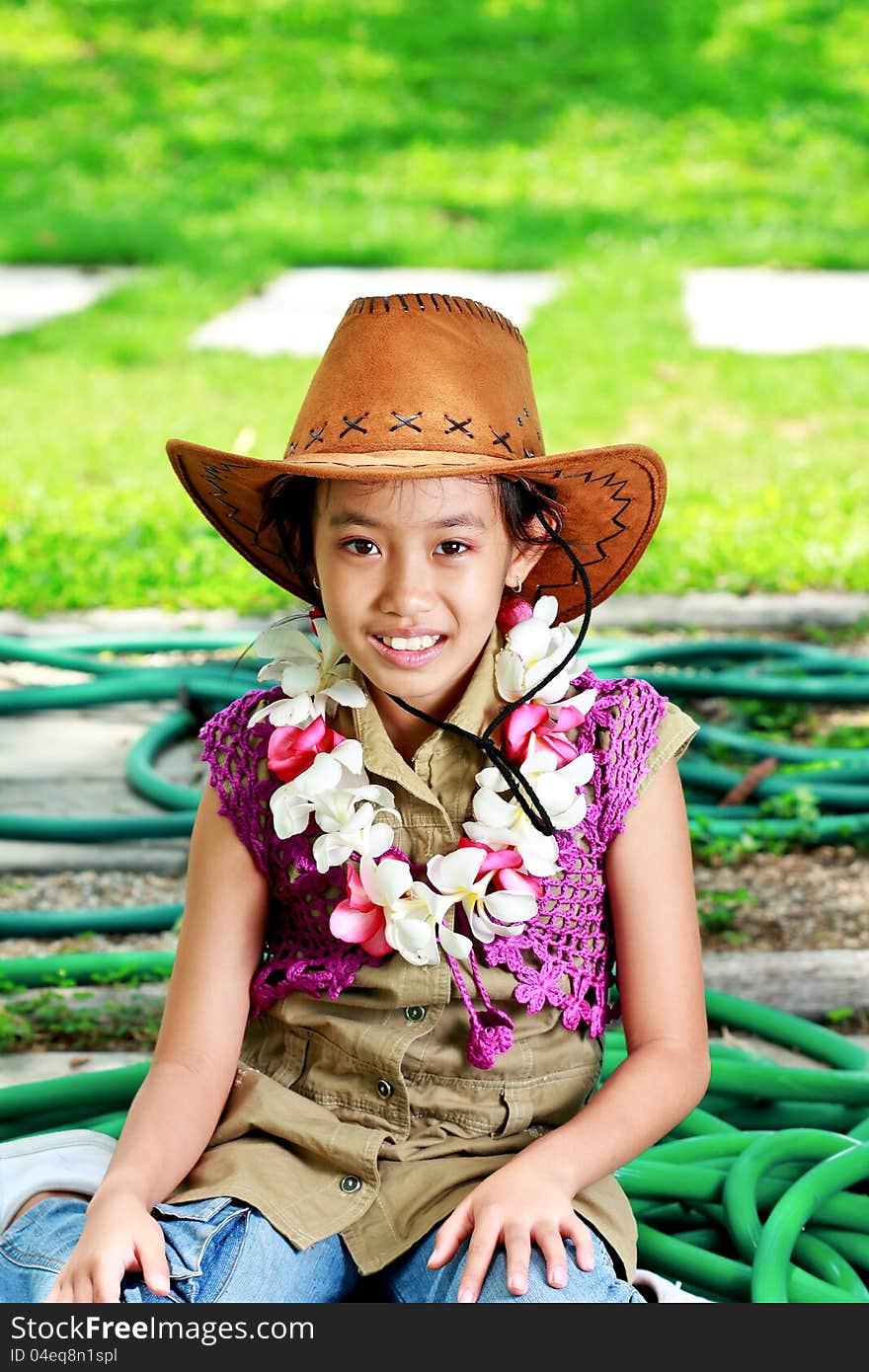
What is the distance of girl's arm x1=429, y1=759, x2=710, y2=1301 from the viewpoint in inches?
63.8

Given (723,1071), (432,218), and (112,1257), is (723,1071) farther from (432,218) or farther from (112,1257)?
(432,218)

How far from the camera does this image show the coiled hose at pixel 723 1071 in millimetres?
2006

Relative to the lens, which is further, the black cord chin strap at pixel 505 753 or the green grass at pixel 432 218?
the green grass at pixel 432 218

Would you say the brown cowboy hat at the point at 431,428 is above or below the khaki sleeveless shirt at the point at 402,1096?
above

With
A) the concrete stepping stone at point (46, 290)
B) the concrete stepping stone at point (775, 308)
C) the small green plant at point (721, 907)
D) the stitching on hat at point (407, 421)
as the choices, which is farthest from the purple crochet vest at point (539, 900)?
the concrete stepping stone at point (46, 290)

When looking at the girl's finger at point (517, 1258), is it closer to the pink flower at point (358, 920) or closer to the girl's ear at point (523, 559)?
the pink flower at point (358, 920)

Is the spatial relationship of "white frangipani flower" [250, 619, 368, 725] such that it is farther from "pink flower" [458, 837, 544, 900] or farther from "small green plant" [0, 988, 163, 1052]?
"small green plant" [0, 988, 163, 1052]

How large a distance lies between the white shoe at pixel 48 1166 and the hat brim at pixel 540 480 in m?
0.67

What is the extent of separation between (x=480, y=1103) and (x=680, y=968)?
0.83 ft

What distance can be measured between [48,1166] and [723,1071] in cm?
91

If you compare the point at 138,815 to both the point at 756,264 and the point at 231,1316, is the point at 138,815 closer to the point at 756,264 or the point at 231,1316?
the point at 231,1316

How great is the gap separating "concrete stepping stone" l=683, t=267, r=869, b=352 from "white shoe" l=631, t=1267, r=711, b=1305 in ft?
17.8

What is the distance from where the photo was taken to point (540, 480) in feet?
6.03

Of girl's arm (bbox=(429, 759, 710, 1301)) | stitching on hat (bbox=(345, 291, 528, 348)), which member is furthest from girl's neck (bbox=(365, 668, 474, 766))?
stitching on hat (bbox=(345, 291, 528, 348))
